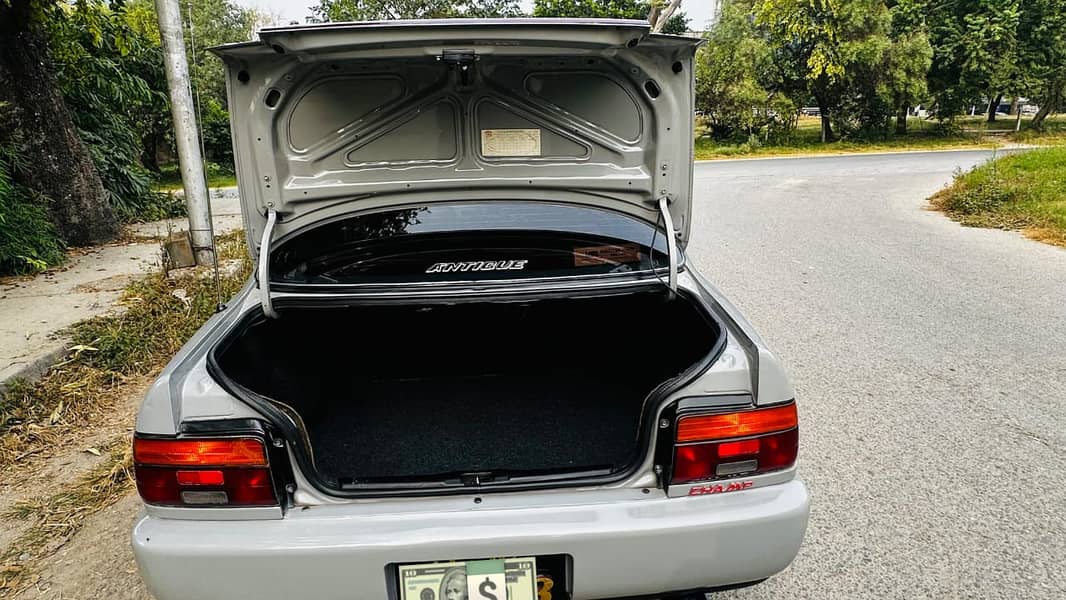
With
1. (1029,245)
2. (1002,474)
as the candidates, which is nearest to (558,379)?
(1002,474)

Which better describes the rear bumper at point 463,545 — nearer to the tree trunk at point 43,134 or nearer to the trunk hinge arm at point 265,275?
the trunk hinge arm at point 265,275

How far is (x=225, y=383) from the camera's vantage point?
177cm

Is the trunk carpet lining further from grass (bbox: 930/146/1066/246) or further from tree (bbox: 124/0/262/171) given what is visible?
tree (bbox: 124/0/262/171)

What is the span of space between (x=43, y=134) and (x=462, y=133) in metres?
7.64

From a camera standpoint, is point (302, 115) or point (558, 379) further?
point (558, 379)

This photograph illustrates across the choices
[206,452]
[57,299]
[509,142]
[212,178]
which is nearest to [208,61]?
[212,178]

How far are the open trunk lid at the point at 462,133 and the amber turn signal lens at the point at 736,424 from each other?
91 centimetres

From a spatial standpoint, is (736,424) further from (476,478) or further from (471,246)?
(471,246)

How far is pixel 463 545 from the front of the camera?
167cm

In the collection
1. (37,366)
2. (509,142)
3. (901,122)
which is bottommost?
(37,366)

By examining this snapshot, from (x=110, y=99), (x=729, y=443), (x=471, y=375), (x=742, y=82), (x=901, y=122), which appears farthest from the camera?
(x=901, y=122)

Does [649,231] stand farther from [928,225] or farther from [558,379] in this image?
[928,225]

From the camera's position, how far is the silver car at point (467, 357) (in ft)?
5.57

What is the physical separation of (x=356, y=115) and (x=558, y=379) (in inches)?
60.9
